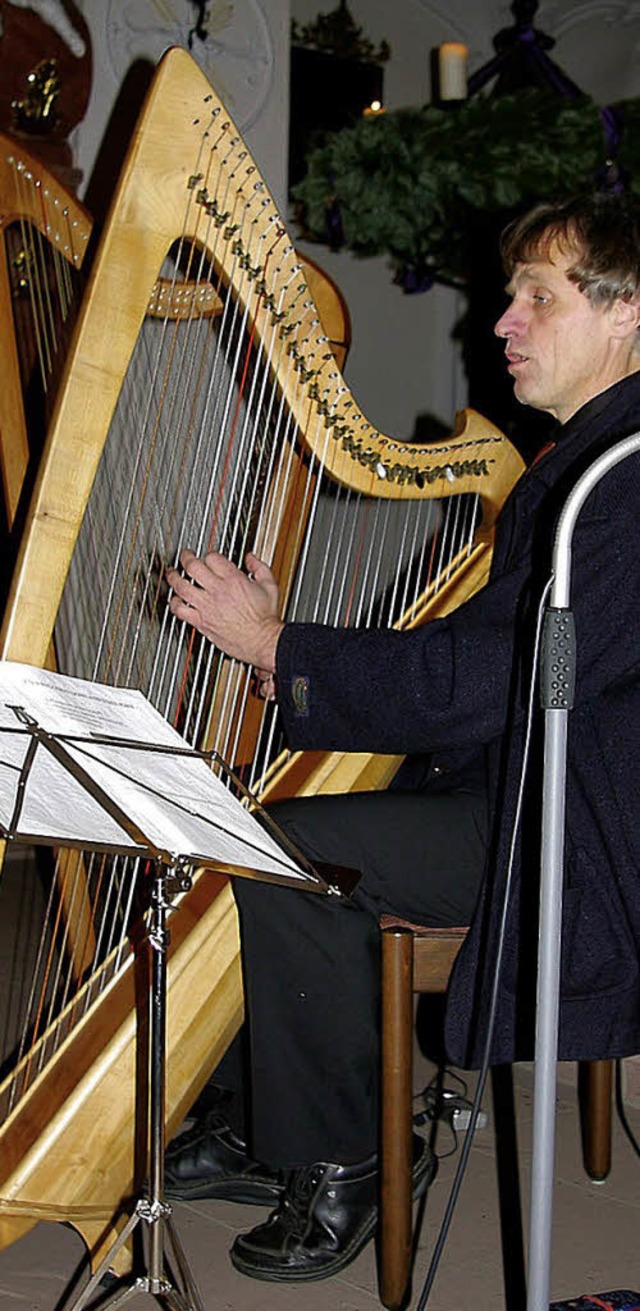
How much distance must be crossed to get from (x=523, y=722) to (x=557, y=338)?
442mm

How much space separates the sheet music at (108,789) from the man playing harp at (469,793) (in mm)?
386

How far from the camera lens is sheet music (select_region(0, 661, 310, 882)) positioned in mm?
1097

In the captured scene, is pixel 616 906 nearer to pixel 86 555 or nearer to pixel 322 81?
pixel 86 555

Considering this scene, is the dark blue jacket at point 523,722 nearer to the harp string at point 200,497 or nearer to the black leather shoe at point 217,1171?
the harp string at point 200,497

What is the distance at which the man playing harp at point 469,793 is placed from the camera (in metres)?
1.48

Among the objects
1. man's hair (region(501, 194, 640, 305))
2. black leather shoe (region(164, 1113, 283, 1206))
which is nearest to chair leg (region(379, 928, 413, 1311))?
black leather shoe (region(164, 1113, 283, 1206))

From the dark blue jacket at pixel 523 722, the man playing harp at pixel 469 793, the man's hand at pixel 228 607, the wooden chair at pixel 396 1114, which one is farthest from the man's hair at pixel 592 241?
the wooden chair at pixel 396 1114

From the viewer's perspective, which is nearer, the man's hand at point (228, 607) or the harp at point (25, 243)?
the man's hand at point (228, 607)

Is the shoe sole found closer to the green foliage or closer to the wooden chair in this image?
the wooden chair

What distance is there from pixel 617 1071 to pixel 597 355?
1116mm

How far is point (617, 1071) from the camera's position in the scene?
220 centimetres

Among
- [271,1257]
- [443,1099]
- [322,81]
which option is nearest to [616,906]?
[271,1257]

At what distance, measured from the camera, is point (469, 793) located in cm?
168

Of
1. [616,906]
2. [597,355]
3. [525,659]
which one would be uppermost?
[597,355]
